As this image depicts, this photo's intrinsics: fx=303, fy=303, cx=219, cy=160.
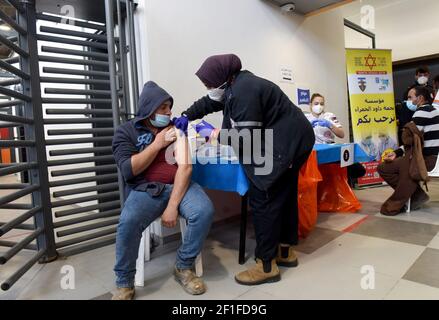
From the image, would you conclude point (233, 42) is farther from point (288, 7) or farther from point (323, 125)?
point (323, 125)

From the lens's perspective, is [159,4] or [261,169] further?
[159,4]

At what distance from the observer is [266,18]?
3422mm

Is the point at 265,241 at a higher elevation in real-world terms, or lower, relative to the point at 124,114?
lower

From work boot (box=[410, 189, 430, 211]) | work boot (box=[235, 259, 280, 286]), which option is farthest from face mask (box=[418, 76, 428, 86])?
work boot (box=[235, 259, 280, 286])

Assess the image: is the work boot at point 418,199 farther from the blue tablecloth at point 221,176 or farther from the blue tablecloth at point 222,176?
the blue tablecloth at point 222,176

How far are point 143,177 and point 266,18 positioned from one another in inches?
101

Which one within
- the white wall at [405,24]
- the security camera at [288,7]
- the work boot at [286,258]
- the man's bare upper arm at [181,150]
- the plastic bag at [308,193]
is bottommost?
the work boot at [286,258]

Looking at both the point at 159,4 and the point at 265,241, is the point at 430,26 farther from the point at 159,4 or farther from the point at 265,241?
the point at 265,241

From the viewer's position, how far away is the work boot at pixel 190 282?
1.68m

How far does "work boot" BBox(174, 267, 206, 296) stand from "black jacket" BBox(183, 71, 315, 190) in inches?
24.9

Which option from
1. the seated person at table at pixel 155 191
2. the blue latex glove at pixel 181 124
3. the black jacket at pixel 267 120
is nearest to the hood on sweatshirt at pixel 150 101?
the seated person at table at pixel 155 191

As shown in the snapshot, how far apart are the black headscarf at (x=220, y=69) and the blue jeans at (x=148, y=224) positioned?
0.68m
